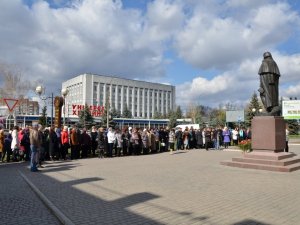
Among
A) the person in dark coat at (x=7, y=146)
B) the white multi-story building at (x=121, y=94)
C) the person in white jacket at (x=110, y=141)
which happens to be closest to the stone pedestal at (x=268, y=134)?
the person in white jacket at (x=110, y=141)

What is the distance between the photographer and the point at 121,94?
136750 mm

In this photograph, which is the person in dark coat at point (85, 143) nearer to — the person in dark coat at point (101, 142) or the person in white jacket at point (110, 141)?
the person in dark coat at point (101, 142)

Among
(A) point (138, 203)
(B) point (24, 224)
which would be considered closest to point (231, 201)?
(A) point (138, 203)

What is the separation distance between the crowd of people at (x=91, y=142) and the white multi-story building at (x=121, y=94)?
87.8m

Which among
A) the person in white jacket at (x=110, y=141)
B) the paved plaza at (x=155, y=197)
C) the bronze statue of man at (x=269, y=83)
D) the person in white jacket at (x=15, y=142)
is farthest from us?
the person in white jacket at (x=110, y=141)

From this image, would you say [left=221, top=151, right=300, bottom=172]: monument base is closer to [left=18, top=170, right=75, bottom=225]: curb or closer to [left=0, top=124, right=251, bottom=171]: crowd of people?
[left=0, top=124, right=251, bottom=171]: crowd of people

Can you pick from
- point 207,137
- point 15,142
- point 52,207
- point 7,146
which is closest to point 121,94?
point 207,137

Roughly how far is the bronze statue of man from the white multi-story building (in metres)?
97.8

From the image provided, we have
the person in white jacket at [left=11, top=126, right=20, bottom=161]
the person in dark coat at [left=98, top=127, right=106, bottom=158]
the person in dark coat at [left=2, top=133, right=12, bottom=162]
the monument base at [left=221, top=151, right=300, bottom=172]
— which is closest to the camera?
the monument base at [left=221, top=151, right=300, bottom=172]

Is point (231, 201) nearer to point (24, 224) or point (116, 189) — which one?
point (116, 189)

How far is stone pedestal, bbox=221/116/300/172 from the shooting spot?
12.8m

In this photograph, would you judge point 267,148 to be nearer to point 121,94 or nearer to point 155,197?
point 155,197

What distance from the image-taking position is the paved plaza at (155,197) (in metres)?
6.11

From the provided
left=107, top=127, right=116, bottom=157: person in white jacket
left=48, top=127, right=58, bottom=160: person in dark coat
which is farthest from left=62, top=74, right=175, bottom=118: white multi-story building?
left=48, top=127, right=58, bottom=160: person in dark coat
